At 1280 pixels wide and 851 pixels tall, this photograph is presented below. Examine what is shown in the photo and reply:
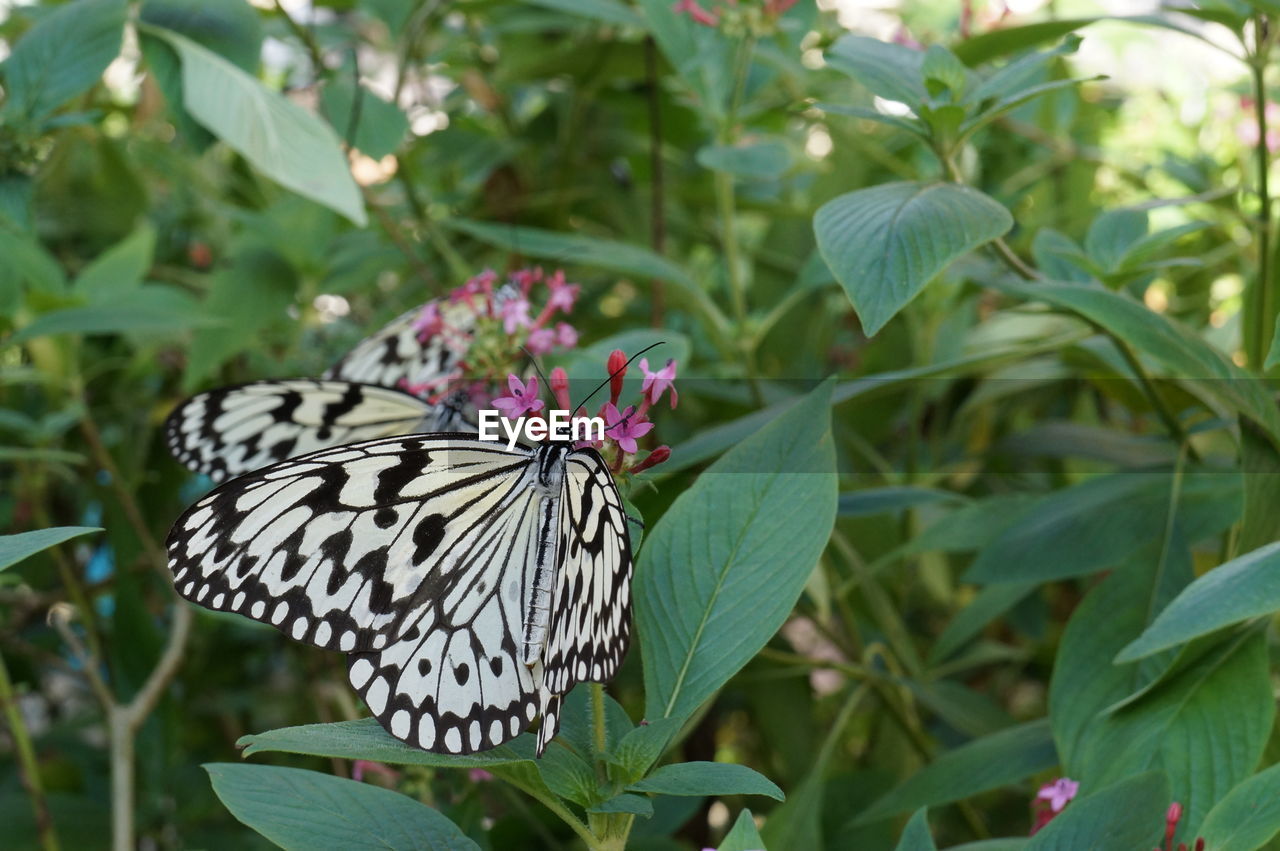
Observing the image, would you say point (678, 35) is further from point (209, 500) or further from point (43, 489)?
point (43, 489)

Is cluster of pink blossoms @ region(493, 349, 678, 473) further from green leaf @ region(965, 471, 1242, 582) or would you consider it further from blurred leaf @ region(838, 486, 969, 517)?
green leaf @ region(965, 471, 1242, 582)

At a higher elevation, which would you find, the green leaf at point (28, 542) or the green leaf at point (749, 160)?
the green leaf at point (749, 160)

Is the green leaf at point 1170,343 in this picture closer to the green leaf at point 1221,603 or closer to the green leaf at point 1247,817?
the green leaf at point 1221,603

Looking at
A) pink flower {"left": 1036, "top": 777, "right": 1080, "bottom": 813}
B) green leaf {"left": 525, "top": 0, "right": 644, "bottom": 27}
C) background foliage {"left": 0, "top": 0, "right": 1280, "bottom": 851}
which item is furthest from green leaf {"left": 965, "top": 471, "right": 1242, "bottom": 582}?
green leaf {"left": 525, "top": 0, "right": 644, "bottom": 27}

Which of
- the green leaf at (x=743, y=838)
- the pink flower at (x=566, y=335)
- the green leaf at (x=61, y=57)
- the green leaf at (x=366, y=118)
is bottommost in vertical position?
the green leaf at (x=743, y=838)

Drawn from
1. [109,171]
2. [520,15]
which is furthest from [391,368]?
[109,171]

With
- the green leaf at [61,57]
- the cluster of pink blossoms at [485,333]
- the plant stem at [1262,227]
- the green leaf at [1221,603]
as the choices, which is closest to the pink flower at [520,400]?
the cluster of pink blossoms at [485,333]
